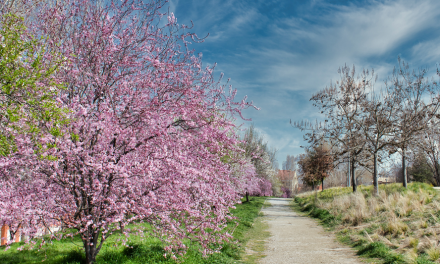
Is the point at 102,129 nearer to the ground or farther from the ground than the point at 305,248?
farther from the ground

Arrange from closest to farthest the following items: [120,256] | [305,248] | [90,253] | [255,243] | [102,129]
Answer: [102,129] < [90,253] < [120,256] < [305,248] < [255,243]

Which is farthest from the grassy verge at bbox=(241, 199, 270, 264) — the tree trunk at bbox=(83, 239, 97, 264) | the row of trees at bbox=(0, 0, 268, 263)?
the tree trunk at bbox=(83, 239, 97, 264)

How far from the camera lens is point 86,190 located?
211 inches

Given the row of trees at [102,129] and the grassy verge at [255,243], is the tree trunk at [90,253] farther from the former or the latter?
the grassy verge at [255,243]

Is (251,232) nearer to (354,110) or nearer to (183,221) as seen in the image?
(183,221)

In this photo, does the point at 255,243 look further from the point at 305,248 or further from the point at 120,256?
the point at 120,256

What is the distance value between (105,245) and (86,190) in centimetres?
402

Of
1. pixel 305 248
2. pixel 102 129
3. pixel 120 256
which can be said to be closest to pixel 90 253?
pixel 120 256

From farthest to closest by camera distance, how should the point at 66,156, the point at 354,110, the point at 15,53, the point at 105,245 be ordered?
the point at 354,110 < the point at 105,245 < the point at 15,53 < the point at 66,156

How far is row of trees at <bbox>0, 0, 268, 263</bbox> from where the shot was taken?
503 centimetres

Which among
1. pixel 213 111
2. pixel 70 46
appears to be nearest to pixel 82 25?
pixel 70 46

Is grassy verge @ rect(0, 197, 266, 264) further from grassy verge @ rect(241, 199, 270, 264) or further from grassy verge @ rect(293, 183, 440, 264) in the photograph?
grassy verge @ rect(293, 183, 440, 264)

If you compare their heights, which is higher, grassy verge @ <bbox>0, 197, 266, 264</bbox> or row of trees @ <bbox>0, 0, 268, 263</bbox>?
row of trees @ <bbox>0, 0, 268, 263</bbox>

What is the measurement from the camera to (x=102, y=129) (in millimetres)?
5152
